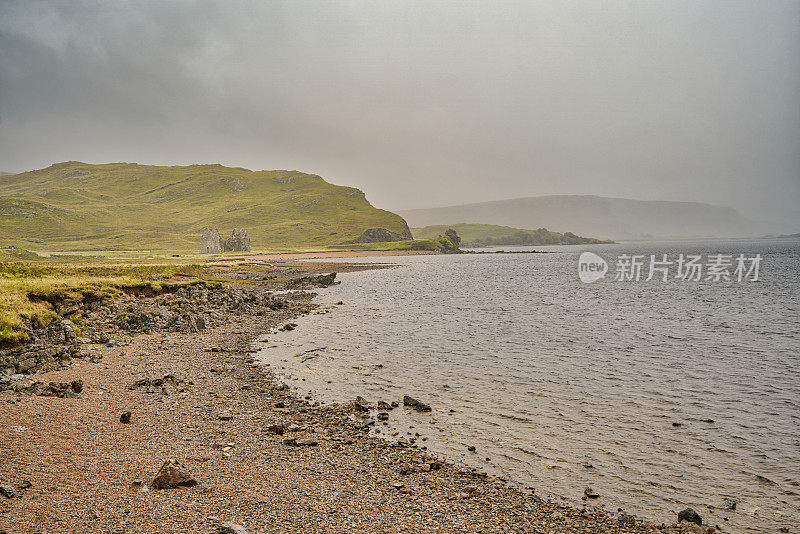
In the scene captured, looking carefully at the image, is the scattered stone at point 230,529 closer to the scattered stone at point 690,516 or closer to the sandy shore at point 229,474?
the sandy shore at point 229,474

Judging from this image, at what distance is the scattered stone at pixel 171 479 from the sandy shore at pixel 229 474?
233 millimetres

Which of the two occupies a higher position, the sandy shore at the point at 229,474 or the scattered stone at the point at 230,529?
the scattered stone at the point at 230,529

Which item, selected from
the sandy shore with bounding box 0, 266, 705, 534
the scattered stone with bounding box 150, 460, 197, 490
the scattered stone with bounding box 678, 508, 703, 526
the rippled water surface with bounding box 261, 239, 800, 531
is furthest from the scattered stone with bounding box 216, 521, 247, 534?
the scattered stone with bounding box 678, 508, 703, 526

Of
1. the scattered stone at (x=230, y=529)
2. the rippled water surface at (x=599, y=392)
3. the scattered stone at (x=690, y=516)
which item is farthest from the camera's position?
the rippled water surface at (x=599, y=392)

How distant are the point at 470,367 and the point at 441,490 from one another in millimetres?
15981

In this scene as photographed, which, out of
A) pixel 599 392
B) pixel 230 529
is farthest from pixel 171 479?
pixel 599 392

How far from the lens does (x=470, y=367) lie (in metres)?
28.8

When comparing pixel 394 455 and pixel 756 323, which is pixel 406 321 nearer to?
pixel 394 455

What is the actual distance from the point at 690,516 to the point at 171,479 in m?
14.4

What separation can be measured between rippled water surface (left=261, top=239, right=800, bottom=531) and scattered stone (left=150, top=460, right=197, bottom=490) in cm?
808

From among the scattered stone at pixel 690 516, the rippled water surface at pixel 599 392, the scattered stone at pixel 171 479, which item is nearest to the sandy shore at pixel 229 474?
→ the scattered stone at pixel 171 479

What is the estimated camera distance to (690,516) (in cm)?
1180

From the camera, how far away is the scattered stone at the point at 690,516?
11.7 m

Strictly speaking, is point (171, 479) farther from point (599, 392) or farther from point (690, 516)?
point (599, 392)
